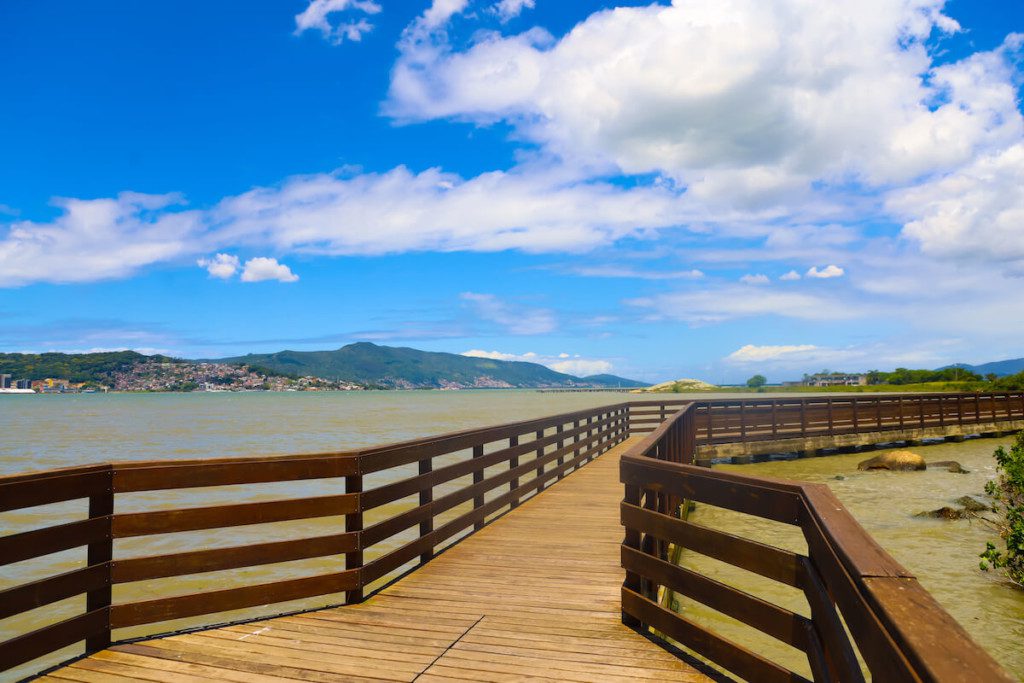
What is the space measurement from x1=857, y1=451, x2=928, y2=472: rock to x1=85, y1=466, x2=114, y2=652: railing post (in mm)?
20282

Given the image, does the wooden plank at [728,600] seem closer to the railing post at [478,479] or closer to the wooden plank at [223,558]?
the wooden plank at [223,558]

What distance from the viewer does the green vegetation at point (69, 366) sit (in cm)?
18538

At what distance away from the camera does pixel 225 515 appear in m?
5.15

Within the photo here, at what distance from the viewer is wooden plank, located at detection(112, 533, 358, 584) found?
4812mm

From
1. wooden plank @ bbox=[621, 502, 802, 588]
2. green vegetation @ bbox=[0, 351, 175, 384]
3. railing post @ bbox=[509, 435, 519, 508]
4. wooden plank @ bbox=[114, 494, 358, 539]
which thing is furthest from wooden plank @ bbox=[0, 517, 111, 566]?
green vegetation @ bbox=[0, 351, 175, 384]

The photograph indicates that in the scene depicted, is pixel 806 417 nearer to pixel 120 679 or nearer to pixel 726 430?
pixel 726 430

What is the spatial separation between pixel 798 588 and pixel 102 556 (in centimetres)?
460

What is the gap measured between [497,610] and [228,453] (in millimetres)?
28682

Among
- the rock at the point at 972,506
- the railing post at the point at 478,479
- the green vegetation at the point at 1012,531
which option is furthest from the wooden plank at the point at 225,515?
the rock at the point at 972,506

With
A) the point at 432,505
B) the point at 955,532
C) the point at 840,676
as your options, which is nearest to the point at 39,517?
the point at 432,505

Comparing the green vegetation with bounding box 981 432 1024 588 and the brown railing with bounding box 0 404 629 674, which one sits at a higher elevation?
the brown railing with bounding box 0 404 629 674

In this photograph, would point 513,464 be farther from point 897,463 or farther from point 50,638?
point 897,463

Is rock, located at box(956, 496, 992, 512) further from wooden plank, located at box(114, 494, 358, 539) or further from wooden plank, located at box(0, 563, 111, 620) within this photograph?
wooden plank, located at box(0, 563, 111, 620)

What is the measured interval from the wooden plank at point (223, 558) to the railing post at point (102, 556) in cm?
10
